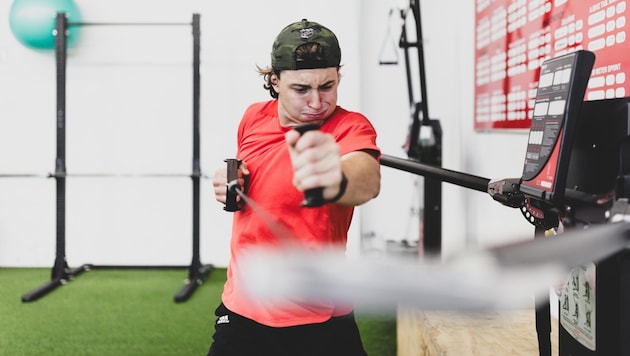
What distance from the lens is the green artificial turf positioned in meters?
3.40

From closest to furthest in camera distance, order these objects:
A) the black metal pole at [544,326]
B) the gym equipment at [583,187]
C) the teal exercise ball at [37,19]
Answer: the gym equipment at [583,187], the black metal pole at [544,326], the teal exercise ball at [37,19]

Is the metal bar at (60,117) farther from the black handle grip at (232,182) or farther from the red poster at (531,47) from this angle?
the black handle grip at (232,182)

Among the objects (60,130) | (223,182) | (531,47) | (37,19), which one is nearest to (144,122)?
(60,130)

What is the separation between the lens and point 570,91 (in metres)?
1.04

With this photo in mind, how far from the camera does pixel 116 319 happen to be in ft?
12.8

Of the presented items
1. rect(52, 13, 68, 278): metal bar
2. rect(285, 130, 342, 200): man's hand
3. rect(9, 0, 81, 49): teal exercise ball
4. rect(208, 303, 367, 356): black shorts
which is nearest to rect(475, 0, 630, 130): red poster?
rect(208, 303, 367, 356): black shorts

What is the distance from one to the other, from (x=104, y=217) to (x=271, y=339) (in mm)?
4296

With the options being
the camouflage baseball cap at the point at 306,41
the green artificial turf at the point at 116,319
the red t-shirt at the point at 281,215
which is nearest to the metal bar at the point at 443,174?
the red t-shirt at the point at 281,215

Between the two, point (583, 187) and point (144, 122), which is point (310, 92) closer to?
point (583, 187)

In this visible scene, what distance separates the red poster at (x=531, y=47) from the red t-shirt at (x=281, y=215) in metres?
0.68

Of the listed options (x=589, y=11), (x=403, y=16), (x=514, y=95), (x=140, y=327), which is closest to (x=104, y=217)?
(x=140, y=327)

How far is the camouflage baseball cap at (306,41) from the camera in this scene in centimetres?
140

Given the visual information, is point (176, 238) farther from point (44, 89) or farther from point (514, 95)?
point (514, 95)

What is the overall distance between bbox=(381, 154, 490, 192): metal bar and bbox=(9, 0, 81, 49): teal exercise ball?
4.11 meters
